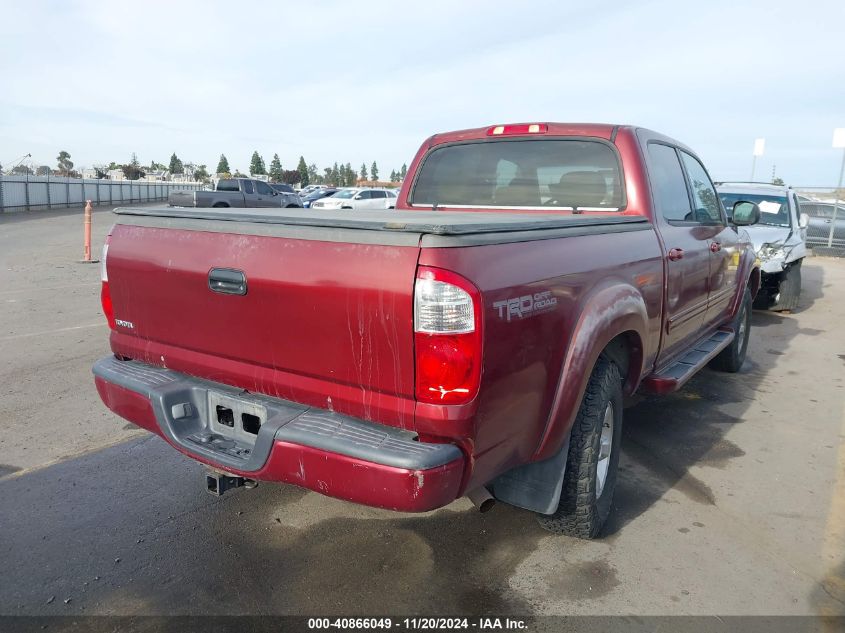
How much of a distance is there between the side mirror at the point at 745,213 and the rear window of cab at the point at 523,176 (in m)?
1.81

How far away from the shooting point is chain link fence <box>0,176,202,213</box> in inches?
A: 1057

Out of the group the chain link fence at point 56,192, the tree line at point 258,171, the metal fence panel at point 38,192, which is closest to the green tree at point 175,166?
the tree line at point 258,171

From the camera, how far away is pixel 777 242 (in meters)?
9.06

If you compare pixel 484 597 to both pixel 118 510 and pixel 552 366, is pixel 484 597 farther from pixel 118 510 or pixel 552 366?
pixel 118 510

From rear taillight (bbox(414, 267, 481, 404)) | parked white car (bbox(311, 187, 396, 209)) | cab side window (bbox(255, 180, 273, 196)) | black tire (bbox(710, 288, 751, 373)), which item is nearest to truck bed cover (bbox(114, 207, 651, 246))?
rear taillight (bbox(414, 267, 481, 404))

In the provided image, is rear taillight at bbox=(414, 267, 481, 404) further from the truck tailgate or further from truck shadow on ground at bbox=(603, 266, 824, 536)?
truck shadow on ground at bbox=(603, 266, 824, 536)

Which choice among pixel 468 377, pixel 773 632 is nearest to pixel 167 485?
pixel 468 377

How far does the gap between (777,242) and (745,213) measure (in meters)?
4.65

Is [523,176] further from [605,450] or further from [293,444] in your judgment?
[293,444]

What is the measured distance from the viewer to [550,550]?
10.3 feet

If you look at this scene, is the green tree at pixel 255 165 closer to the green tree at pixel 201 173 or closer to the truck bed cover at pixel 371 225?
the green tree at pixel 201 173

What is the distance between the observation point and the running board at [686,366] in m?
3.93

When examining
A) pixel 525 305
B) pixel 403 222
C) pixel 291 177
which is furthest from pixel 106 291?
pixel 291 177

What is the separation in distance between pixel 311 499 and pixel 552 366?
5.58ft
